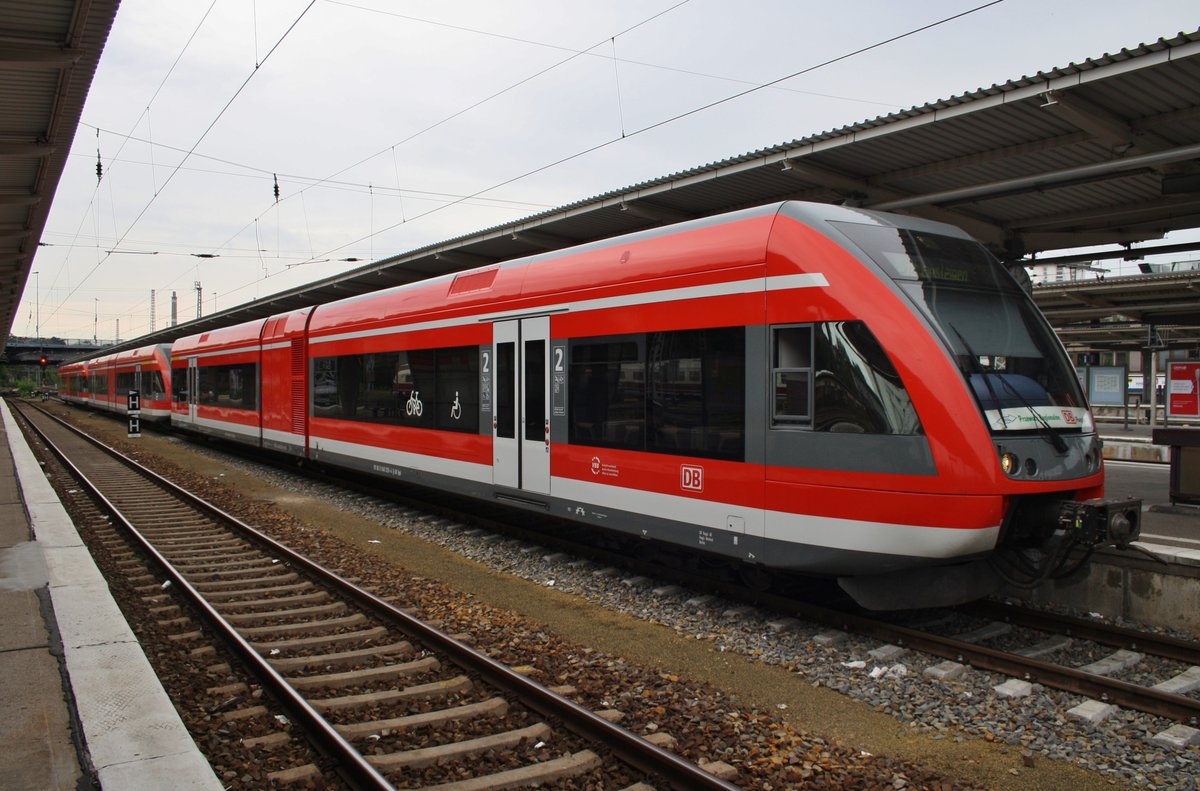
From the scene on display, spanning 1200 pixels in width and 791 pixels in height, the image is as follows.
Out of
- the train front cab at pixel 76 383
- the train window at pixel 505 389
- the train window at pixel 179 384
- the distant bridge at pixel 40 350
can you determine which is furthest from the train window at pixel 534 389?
the distant bridge at pixel 40 350

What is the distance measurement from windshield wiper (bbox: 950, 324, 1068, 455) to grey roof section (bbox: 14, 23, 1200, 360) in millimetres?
3135

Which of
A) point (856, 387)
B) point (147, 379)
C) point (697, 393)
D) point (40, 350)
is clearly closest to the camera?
point (856, 387)

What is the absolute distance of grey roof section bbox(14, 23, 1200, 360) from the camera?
295 inches

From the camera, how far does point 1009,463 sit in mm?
5523

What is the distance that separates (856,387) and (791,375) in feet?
1.74

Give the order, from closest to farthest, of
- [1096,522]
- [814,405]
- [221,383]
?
[1096,522] → [814,405] → [221,383]

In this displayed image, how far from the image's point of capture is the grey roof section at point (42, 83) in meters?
7.72

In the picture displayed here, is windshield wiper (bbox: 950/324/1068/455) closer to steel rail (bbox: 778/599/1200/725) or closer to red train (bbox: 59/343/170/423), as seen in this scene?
steel rail (bbox: 778/599/1200/725)

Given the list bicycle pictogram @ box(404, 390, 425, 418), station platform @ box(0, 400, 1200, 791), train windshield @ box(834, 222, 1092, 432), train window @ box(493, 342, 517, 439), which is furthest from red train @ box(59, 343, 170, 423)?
train windshield @ box(834, 222, 1092, 432)

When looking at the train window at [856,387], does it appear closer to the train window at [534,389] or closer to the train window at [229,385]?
the train window at [534,389]

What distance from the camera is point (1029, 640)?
6309 mm

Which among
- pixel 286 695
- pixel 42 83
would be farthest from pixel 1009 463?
pixel 42 83

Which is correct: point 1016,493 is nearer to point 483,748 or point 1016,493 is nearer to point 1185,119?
point 483,748

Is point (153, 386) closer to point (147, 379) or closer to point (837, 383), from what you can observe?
point (147, 379)
